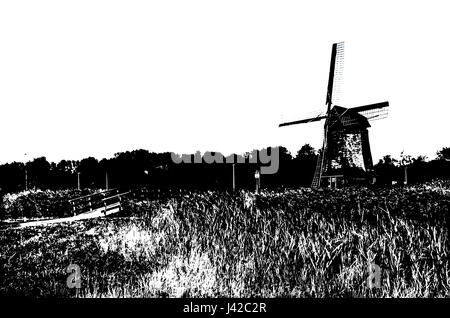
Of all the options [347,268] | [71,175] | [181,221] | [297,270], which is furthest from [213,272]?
[71,175]

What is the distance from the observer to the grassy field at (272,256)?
560 cm

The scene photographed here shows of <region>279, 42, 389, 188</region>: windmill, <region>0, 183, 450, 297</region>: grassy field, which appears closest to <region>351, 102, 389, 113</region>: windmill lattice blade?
<region>279, 42, 389, 188</region>: windmill

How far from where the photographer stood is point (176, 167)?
4900cm

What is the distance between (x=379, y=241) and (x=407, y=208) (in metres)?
1.32

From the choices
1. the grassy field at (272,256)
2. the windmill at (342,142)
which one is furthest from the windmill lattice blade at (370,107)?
the grassy field at (272,256)

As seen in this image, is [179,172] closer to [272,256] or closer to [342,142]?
[342,142]

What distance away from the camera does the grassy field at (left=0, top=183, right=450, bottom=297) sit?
220 inches

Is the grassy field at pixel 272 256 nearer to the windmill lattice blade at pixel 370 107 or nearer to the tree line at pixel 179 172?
the tree line at pixel 179 172

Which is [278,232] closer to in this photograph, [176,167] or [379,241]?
[379,241]

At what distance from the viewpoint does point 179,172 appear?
48062 mm

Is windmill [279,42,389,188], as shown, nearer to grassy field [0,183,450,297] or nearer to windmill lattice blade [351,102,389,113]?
windmill lattice blade [351,102,389,113]

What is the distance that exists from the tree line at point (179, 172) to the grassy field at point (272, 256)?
931 centimetres

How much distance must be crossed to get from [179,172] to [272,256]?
42.0 metres

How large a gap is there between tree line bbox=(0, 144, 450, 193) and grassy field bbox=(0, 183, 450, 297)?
9.31m
